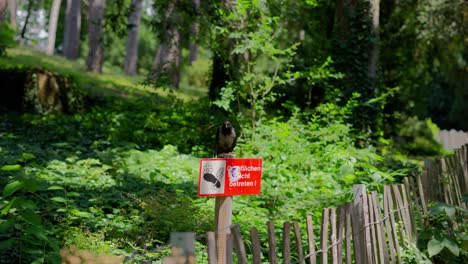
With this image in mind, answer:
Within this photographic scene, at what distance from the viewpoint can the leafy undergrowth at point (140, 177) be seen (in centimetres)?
484

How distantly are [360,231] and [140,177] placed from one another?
4344 mm

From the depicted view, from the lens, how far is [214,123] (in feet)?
37.1

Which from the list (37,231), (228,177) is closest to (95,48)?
(37,231)

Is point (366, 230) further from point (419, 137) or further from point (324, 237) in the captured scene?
point (419, 137)

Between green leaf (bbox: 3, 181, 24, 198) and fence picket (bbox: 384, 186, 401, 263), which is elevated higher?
green leaf (bbox: 3, 181, 24, 198)

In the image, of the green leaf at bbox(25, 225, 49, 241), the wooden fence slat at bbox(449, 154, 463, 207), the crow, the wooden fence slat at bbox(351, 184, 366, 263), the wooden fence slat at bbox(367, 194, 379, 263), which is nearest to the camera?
the green leaf at bbox(25, 225, 49, 241)

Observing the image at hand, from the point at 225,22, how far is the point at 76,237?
654 centimetres

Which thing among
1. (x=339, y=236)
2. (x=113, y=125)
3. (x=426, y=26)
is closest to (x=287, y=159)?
(x=339, y=236)

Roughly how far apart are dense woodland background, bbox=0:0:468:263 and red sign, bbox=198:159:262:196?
1.62 feet

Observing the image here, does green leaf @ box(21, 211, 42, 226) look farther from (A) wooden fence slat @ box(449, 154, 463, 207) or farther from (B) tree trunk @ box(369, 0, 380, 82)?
(B) tree trunk @ box(369, 0, 380, 82)

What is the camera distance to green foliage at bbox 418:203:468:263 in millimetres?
5199

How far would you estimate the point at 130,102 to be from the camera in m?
16.2

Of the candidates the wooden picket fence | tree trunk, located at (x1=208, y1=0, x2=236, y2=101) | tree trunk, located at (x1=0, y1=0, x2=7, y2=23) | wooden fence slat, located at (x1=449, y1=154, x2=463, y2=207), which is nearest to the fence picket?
the wooden picket fence

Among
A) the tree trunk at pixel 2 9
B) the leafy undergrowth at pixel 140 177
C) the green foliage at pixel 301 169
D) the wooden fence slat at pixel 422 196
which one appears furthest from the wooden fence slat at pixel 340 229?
the tree trunk at pixel 2 9
